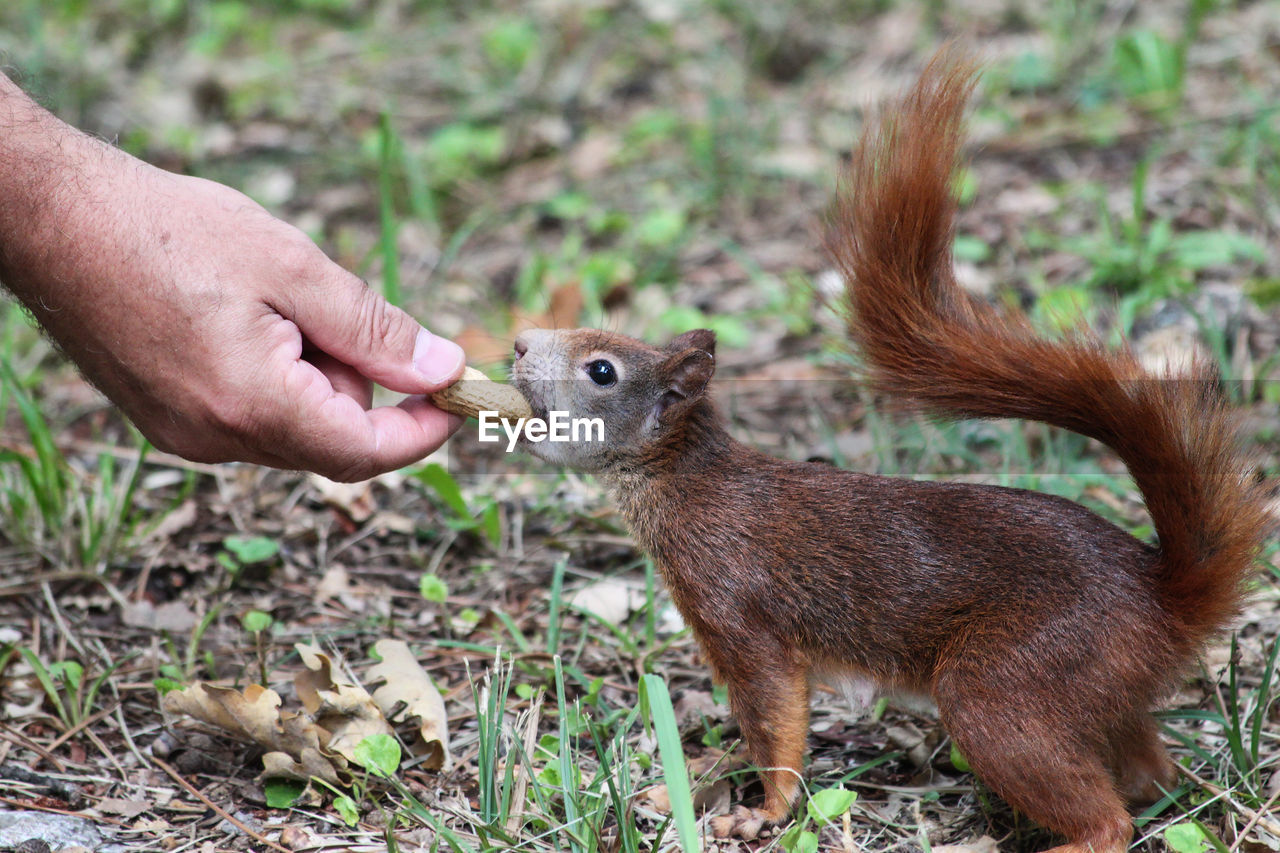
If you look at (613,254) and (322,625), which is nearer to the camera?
(322,625)

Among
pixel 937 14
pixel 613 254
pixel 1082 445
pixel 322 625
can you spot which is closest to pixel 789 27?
pixel 937 14

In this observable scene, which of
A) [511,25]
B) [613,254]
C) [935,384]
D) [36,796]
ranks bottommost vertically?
[36,796]

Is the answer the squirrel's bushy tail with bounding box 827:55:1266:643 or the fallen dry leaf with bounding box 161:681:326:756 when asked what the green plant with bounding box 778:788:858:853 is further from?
the fallen dry leaf with bounding box 161:681:326:756

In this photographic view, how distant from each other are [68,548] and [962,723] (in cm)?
237

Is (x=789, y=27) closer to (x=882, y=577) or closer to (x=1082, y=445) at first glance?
(x=1082, y=445)

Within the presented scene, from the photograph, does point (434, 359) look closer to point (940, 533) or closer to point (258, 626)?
point (258, 626)

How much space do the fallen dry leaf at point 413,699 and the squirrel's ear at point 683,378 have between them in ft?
2.64

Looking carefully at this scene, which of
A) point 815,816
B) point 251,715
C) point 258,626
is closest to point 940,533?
point 815,816

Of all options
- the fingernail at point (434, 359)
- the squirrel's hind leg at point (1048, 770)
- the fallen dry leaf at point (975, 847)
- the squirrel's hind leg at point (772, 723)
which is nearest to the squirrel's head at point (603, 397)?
the fingernail at point (434, 359)

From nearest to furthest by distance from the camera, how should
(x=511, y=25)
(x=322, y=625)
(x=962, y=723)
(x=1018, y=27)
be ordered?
(x=962, y=723), (x=322, y=625), (x=1018, y=27), (x=511, y=25)

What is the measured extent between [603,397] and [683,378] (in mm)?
185

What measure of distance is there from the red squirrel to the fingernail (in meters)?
0.20

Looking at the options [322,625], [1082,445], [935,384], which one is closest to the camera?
[935,384]

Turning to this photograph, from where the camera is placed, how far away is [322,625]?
322 cm
